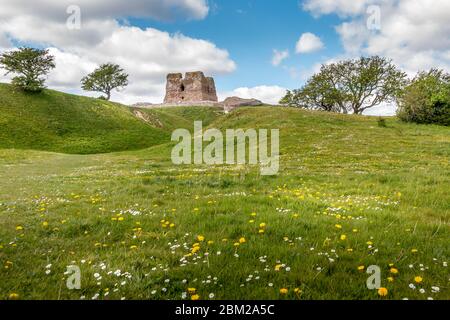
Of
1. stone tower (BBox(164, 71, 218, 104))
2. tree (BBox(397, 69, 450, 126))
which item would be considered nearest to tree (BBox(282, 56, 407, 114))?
tree (BBox(397, 69, 450, 126))

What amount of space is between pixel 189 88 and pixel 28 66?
51825 millimetres

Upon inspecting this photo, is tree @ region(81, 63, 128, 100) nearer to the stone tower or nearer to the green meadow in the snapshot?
the stone tower

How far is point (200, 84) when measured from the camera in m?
103

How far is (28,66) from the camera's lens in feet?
201

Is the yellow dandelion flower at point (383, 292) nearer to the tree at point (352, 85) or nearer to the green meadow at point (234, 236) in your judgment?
the green meadow at point (234, 236)

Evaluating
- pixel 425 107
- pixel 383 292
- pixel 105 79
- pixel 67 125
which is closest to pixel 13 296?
pixel 383 292

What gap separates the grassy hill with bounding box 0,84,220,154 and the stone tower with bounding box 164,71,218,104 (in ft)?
117

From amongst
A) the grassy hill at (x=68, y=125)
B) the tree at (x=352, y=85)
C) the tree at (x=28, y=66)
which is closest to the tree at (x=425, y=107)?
the tree at (x=352, y=85)

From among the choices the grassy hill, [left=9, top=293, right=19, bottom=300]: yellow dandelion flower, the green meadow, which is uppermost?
the grassy hill

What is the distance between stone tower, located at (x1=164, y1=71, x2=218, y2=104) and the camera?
103 m

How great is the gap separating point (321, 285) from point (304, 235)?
2006mm
